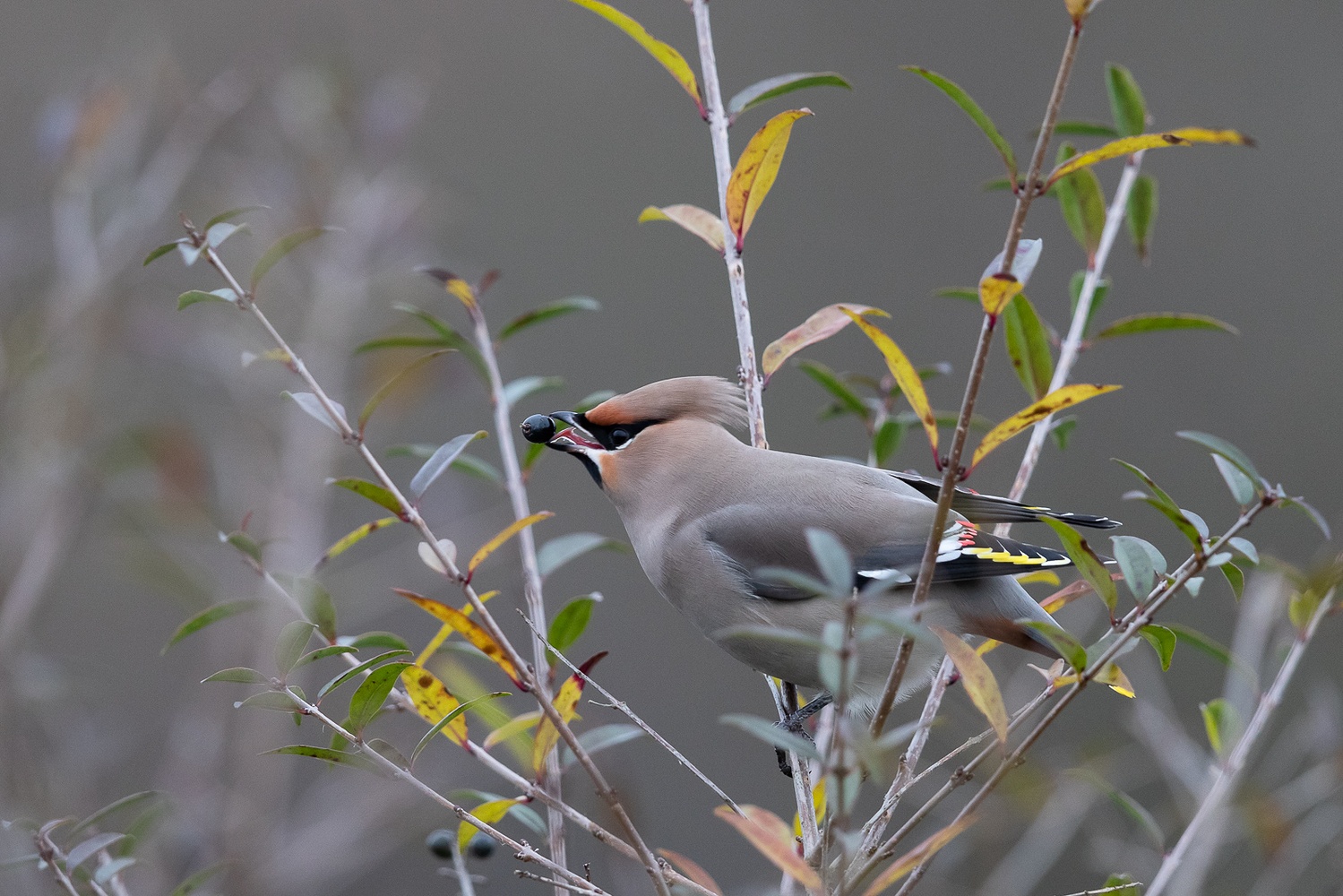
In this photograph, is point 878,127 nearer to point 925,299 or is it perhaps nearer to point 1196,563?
point 925,299

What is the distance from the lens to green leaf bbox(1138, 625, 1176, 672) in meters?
1.13

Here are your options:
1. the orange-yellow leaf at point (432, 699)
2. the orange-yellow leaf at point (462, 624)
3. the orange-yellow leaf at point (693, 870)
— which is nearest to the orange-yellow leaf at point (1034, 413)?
the orange-yellow leaf at point (693, 870)

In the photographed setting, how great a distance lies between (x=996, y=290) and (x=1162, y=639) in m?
0.41

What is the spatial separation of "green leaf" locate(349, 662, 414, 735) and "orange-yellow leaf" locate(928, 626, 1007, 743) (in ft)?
1.61

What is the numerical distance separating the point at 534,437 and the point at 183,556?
1459 mm

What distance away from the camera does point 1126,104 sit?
1.69 metres

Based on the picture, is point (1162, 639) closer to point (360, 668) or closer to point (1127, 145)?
point (1127, 145)

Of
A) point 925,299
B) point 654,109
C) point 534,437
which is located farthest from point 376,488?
point 654,109

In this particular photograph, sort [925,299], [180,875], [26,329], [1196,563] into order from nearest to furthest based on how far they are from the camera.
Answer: [1196,563], [180,875], [26,329], [925,299]

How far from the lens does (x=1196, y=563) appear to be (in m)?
1.09

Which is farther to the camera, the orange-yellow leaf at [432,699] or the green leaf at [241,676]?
the orange-yellow leaf at [432,699]

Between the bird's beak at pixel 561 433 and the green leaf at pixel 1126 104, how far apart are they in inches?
32.4

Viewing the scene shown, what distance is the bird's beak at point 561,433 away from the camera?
1605 mm

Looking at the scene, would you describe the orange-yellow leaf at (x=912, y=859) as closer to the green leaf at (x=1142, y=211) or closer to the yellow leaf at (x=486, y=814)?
the yellow leaf at (x=486, y=814)
